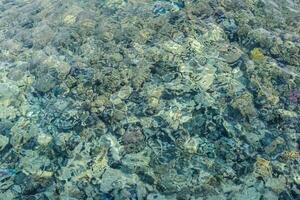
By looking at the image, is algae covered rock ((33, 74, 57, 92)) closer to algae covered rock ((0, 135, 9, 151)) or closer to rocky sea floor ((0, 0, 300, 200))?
rocky sea floor ((0, 0, 300, 200))

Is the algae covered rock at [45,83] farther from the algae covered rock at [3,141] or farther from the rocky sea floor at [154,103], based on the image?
the algae covered rock at [3,141]

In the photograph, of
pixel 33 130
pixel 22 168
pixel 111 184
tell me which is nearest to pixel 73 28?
pixel 33 130

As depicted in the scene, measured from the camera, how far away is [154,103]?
701 cm

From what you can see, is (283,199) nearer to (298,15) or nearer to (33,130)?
(33,130)

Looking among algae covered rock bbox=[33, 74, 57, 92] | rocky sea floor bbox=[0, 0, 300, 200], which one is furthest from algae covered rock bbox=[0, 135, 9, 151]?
algae covered rock bbox=[33, 74, 57, 92]

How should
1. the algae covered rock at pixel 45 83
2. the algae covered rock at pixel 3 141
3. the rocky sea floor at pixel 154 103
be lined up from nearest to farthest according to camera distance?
the rocky sea floor at pixel 154 103, the algae covered rock at pixel 3 141, the algae covered rock at pixel 45 83

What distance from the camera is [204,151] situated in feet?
20.7

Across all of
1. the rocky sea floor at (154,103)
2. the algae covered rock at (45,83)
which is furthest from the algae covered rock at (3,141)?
the algae covered rock at (45,83)

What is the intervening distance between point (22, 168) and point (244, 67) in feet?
15.2

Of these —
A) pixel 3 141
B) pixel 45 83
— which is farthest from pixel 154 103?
pixel 3 141

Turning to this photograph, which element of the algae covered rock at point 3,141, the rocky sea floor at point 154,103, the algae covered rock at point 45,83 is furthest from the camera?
the algae covered rock at point 45,83

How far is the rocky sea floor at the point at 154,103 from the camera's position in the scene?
6.05m

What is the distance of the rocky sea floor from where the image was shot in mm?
6047

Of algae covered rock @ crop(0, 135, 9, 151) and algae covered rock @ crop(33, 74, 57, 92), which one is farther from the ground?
algae covered rock @ crop(33, 74, 57, 92)
